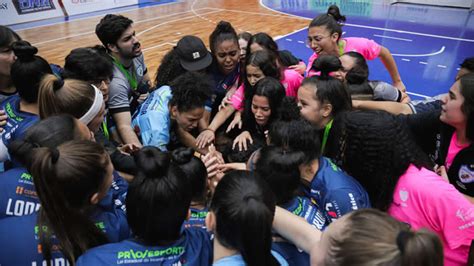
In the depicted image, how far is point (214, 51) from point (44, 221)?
7.58 ft

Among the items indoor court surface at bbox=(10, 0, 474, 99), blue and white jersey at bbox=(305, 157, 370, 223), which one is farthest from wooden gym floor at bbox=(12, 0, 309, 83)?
blue and white jersey at bbox=(305, 157, 370, 223)

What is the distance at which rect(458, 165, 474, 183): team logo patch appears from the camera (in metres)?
1.95

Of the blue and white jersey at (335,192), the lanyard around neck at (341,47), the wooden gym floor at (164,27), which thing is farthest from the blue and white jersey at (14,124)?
the wooden gym floor at (164,27)

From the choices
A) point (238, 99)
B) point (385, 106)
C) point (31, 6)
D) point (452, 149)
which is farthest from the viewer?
point (31, 6)

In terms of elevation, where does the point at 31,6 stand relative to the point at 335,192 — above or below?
above

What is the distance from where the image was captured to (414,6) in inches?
523

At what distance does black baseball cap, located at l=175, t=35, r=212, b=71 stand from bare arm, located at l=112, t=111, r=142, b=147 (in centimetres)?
70

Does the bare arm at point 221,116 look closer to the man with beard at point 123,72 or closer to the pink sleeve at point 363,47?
the man with beard at point 123,72

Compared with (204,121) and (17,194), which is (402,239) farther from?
(204,121)

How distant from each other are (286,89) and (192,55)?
0.91 meters

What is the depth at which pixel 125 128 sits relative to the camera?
2.73 meters

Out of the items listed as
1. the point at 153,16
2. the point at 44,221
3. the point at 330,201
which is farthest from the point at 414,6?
the point at 44,221

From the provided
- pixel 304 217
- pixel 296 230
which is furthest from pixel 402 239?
pixel 304 217

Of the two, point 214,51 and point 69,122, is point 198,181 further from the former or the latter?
point 214,51
